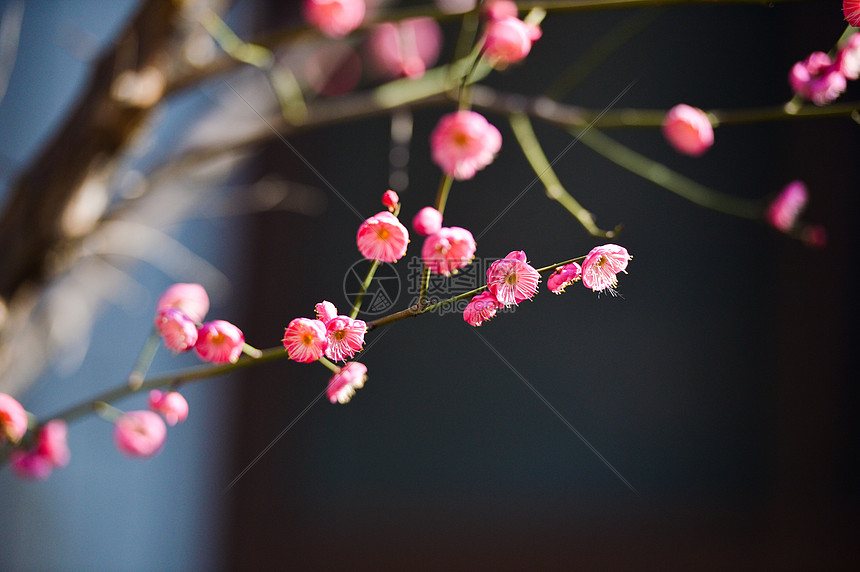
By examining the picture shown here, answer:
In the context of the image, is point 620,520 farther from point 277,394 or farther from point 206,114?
point 206,114

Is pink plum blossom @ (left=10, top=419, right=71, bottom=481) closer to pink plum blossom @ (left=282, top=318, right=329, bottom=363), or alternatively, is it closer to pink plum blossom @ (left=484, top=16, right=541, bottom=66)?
pink plum blossom @ (left=282, top=318, right=329, bottom=363)

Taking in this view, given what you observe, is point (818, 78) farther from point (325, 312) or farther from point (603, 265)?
point (325, 312)

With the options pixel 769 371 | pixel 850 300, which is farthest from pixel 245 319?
pixel 850 300

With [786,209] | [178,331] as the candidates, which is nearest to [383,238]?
[178,331]

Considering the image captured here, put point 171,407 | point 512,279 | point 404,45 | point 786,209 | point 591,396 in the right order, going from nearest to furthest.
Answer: point 512,279
point 171,407
point 786,209
point 404,45
point 591,396

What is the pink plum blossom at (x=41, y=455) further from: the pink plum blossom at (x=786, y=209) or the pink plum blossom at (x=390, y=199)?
the pink plum blossom at (x=786, y=209)
